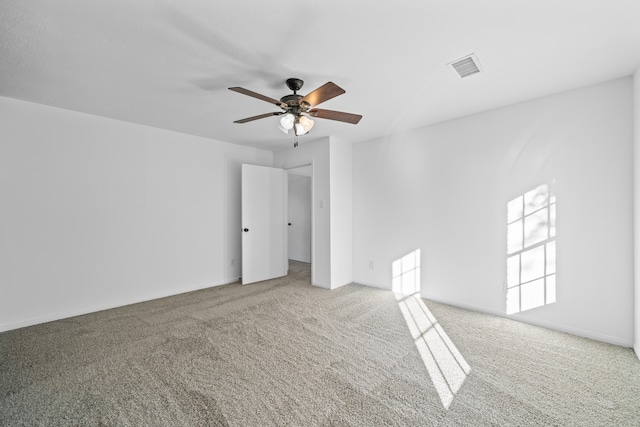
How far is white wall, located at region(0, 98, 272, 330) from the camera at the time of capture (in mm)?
3041

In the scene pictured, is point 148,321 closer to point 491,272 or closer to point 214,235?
point 214,235

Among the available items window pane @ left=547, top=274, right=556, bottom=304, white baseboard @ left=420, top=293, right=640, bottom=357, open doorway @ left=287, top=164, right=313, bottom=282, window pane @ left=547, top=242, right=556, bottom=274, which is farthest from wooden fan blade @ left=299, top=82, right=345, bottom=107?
open doorway @ left=287, top=164, right=313, bottom=282

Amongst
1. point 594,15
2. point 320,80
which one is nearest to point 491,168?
point 594,15

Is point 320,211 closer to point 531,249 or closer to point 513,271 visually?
point 513,271

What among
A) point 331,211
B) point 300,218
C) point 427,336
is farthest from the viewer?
point 300,218

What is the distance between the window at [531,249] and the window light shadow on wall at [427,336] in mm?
985

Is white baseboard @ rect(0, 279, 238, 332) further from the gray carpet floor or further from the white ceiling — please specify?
the white ceiling

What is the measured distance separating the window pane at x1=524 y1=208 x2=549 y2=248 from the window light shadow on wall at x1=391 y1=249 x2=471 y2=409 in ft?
4.32

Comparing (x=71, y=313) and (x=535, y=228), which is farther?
(x=71, y=313)

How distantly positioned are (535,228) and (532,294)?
0.71m

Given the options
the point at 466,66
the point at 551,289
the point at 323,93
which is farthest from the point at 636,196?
the point at 323,93

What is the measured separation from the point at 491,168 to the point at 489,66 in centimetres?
136

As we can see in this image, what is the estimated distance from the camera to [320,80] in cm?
255

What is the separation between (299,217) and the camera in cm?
704
